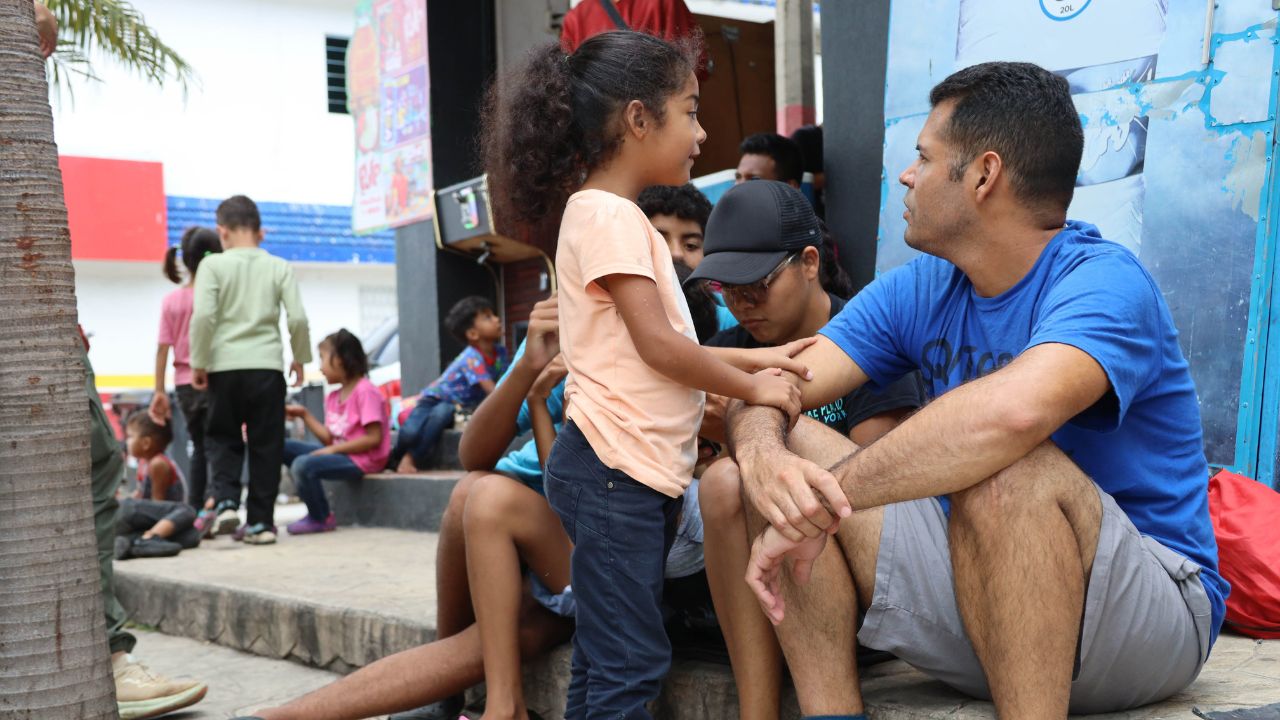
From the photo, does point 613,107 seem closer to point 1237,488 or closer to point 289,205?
point 1237,488

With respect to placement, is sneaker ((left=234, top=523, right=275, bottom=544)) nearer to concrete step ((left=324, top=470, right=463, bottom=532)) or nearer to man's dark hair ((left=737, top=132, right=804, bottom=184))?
concrete step ((left=324, top=470, right=463, bottom=532))

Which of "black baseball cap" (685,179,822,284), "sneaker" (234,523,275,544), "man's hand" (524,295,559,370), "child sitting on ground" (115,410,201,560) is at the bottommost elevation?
"sneaker" (234,523,275,544)

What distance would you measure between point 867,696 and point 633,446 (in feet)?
2.21

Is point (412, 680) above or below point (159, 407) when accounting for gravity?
below

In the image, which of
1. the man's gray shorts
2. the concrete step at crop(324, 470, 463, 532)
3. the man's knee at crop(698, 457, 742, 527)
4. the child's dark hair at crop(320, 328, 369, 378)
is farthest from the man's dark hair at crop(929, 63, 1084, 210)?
the child's dark hair at crop(320, 328, 369, 378)

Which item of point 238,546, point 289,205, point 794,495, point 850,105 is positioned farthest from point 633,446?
point 289,205

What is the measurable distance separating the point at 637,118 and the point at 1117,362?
1100 mm

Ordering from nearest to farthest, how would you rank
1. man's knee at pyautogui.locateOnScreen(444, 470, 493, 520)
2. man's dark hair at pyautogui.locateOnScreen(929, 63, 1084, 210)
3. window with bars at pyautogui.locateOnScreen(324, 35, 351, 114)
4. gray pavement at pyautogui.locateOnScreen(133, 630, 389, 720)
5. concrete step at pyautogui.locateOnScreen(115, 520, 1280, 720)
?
1. man's dark hair at pyautogui.locateOnScreen(929, 63, 1084, 210)
2. concrete step at pyautogui.locateOnScreen(115, 520, 1280, 720)
3. man's knee at pyautogui.locateOnScreen(444, 470, 493, 520)
4. gray pavement at pyautogui.locateOnScreen(133, 630, 389, 720)
5. window with bars at pyautogui.locateOnScreen(324, 35, 351, 114)

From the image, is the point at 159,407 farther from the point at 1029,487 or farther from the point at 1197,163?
the point at 1029,487

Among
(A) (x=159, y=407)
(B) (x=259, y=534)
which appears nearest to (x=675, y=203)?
(B) (x=259, y=534)

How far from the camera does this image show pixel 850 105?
4.64 meters

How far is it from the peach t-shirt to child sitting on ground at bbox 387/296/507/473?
14.1 feet

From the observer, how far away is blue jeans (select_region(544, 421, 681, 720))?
226cm

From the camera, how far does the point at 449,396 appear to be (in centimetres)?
676
